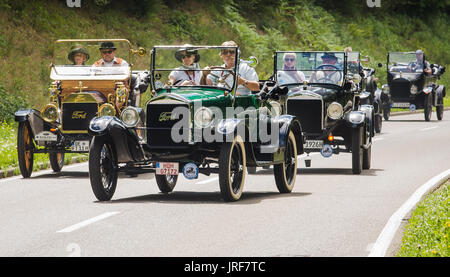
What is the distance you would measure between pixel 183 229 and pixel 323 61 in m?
8.65

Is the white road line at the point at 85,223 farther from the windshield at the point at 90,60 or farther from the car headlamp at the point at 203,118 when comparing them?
the windshield at the point at 90,60

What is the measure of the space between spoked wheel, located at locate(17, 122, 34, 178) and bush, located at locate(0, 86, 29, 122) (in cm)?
901

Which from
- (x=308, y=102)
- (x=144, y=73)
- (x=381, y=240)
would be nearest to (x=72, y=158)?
(x=144, y=73)

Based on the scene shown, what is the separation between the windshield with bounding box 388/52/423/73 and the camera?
3538cm

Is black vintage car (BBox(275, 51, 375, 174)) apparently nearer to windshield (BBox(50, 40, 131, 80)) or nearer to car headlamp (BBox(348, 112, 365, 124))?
car headlamp (BBox(348, 112, 365, 124))

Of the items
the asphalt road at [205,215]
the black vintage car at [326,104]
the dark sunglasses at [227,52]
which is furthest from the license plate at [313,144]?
the dark sunglasses at [227,52]

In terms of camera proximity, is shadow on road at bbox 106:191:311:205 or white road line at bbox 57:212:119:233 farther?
shadow on road at bbox 106:191:311:205

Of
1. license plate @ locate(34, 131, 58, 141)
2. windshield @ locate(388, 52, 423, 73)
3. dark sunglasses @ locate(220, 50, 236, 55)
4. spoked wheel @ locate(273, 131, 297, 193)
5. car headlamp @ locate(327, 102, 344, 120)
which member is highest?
windshield @ locate(388, 52, 423, 73)

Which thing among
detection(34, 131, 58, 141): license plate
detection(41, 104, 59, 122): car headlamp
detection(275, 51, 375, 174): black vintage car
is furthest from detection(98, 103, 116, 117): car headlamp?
detection(275, 51, 375, 174): black vintage car

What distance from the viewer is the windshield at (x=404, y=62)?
116 ft

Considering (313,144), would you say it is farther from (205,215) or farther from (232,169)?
(205,215)

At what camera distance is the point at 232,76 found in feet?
43.7

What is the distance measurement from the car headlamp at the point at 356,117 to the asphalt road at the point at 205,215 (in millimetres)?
868

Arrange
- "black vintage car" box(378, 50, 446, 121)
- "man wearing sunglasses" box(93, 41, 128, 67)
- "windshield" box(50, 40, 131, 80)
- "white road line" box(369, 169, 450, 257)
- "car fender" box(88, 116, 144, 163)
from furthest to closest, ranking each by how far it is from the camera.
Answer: "black vintage car" box(378, 50, 446, 121) < "man wearing sunglasses" box(93, 41, 128, 67) < "windshield" box(50, 40, 131, 80) < "car fender" box(88, 116, 144, 163) < "white road line" box(369, 169, 450, 257)
